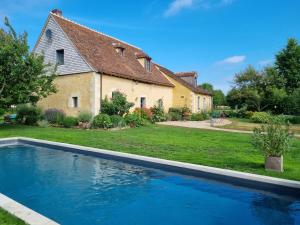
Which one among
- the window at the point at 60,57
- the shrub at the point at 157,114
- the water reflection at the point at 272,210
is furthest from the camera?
the shrub at the point at 157,114

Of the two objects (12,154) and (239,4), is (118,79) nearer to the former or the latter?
(239,4)

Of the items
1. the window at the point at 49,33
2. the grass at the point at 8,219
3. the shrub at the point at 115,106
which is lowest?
the grass at the point at 8,219

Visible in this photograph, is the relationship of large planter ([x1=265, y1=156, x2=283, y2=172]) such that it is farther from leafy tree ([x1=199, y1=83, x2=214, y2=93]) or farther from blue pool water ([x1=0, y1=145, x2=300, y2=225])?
leafy tree ([x1=199, y1=83, x2=214, y2=93])

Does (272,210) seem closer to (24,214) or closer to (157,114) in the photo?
(24,214)

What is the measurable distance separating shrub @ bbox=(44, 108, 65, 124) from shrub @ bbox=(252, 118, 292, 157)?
15645 mm

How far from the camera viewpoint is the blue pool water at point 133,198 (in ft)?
17.8

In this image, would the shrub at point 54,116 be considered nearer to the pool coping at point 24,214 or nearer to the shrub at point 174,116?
the shrub at point 174,116

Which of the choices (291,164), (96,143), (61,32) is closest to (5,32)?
(61,32)

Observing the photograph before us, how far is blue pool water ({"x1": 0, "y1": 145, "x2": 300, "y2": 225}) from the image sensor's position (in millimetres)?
5414

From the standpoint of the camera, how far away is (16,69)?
16281 millimetres

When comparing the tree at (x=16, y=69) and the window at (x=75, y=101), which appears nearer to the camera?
the tree at (x=16, y=69)

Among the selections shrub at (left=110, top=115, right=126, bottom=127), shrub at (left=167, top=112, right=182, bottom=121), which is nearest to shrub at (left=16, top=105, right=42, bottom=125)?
shrub at (left=110, top=115, right=126, bottom=127)

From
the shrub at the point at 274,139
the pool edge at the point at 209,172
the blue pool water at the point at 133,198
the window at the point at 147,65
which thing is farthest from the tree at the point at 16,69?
the shrub at the point at 274,139

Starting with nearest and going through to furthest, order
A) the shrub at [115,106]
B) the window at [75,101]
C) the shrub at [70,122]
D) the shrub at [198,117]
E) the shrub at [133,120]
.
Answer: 1. the shrub at [70,122]
2. the shrub at [115,106]
3. the shrub at [133,120]
4. the window at [75,101]
5. the shrub at [198,117]
